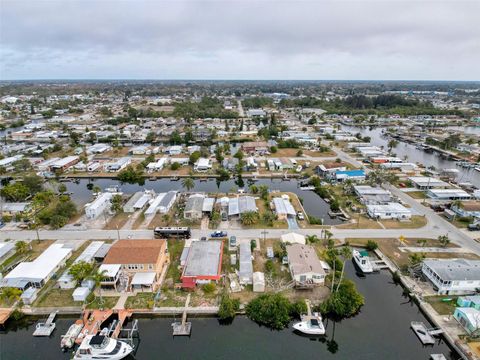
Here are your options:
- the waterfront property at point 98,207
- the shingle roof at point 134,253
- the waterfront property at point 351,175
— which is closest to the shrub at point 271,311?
the shingle roof at point 134,253

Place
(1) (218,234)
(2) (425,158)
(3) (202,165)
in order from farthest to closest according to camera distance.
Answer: (2) (425,158) < (3) (202,165) < (1) (218,234)

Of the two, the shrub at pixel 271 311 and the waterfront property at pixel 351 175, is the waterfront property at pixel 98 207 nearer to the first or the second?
the shrub at pixel 271 311

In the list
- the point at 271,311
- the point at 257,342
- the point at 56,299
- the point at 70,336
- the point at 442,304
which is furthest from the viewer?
the point at 56,299

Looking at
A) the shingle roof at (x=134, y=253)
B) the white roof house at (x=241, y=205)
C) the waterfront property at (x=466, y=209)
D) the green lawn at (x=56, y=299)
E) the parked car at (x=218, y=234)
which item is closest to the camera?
the green lawn at (x=56, y=299)

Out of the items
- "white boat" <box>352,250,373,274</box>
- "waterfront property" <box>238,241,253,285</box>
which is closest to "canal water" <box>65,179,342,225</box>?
"white boat" <box>352,250,373,274</box>

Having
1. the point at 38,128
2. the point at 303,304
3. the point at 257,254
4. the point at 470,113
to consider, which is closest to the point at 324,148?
the point at 257,254

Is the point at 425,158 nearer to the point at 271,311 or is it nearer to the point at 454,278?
the point at 454,278

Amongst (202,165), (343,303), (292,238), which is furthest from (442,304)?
(202,165)
